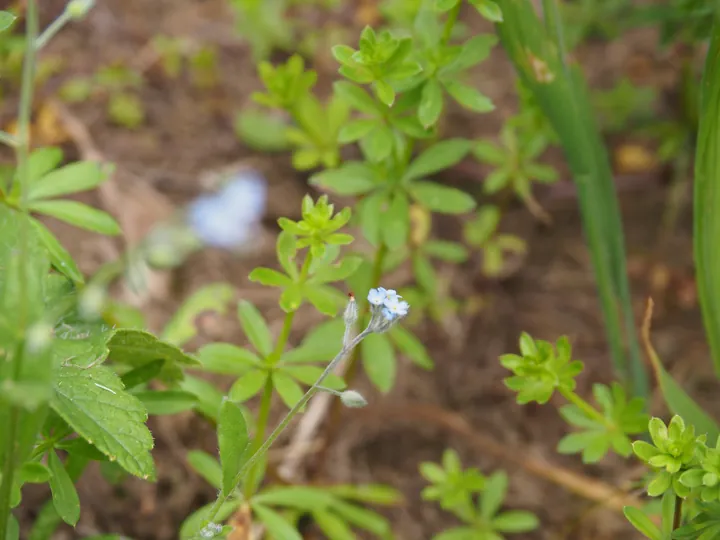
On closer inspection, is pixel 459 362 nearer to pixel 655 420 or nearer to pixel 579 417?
pixel 579 417

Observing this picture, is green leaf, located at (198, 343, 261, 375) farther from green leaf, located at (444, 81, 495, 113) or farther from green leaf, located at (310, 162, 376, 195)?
green leaf, located at (444, 81, 495, 113)

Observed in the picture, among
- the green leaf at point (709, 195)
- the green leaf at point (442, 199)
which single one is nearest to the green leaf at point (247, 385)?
the green leaf at point (442, 199)

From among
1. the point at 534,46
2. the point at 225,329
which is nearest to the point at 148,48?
the point at 225,329

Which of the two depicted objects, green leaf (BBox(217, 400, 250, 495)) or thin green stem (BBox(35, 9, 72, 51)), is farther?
green leaf (BBox(217, 400, 250, 495))

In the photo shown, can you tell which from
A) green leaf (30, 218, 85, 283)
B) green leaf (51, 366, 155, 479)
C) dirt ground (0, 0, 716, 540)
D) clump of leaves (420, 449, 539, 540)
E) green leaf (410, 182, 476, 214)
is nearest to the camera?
green leaf (51, 366, 155, 479)

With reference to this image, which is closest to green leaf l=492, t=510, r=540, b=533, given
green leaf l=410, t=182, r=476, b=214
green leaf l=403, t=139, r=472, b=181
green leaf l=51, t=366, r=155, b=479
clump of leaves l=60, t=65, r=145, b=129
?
green leaf l=410, t=182, r=476, b=214
